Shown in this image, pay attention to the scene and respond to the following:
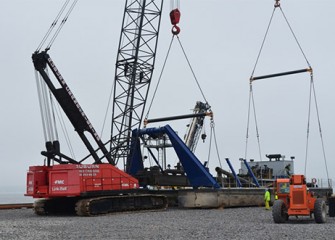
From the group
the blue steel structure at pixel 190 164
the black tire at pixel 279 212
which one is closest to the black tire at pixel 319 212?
the black tire at pixel 279 212

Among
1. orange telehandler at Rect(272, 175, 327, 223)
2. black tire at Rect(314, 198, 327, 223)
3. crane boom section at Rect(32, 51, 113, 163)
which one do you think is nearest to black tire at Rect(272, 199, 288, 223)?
orange telehandler at Rect(272, 175, 327, 223)

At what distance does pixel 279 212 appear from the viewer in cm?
1806

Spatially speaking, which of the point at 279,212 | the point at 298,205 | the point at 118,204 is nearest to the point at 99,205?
the point at 118,204

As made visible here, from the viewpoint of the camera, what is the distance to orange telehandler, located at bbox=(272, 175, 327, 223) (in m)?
18.0

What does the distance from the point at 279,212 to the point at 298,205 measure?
0.88 meters

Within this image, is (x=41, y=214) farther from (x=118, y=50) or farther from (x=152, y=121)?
(x=118, y=50)

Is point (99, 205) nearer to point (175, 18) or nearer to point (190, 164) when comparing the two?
Result: point (190, 164)

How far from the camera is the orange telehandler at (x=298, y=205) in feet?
59.0

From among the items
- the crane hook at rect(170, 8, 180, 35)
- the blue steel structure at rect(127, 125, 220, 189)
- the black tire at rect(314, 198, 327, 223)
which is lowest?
the black tire at rect(314, 198, 327, 223)

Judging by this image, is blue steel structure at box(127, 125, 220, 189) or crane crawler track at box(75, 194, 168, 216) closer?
crane crawler track at box(75, 194, 168, 216)

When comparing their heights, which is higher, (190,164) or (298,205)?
(190,164)

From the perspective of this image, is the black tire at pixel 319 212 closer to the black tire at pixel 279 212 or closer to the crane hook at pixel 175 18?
the black tire at pixel 279 212

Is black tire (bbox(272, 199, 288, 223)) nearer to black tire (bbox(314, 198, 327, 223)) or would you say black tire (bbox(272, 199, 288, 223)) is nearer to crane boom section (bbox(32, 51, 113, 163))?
black tire (bbox(314, 198, 327, 223))

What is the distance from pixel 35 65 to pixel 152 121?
8775 millimetres
